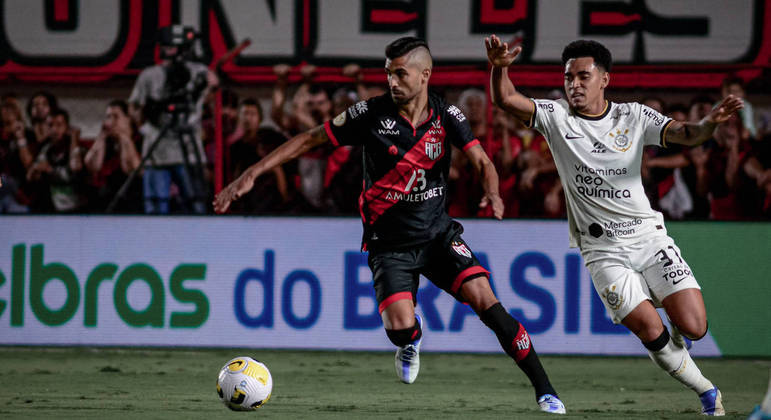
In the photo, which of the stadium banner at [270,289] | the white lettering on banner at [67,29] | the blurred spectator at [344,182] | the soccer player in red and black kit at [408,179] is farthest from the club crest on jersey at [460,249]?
the white lettering on banner at [67,29]

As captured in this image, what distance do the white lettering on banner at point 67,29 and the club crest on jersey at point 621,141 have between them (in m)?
7.52

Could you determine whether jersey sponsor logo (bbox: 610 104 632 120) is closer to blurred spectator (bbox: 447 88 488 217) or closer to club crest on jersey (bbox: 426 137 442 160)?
club crest on jersey (bbox: 426 137 442 160)

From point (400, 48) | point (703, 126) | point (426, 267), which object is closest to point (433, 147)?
point (400, 48)

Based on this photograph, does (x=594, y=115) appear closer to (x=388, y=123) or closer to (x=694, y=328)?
(x=388, y=123)

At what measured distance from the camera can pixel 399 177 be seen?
5.96 meters

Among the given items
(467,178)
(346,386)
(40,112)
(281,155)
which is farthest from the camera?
(40,112)

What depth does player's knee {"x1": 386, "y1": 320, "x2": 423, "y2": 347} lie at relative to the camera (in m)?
5.95

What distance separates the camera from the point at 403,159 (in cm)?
593

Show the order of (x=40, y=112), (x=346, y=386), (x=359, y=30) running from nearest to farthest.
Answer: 1. (x=346, y=386)
2. (x=40, y=112)
3. (x=359, y=30)

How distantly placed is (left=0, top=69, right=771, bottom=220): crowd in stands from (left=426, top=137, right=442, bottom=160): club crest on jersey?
344 cm

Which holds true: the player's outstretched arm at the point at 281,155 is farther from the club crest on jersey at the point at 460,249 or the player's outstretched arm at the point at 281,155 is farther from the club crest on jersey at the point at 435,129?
the club crest on jersey at the point at 460,249

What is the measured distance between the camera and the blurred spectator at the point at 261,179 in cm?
980

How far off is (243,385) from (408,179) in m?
1.53

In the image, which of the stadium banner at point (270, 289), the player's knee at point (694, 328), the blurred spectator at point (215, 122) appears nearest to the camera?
the player's knee at point (694, 328)
